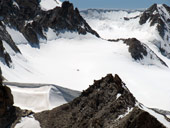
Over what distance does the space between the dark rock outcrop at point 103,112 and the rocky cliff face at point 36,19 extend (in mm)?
41224

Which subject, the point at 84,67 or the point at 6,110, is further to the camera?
the point at 84,67

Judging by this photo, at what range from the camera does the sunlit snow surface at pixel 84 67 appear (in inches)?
1815

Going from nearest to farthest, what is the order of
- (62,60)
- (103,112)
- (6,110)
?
1. (103,112)
2. (6,110)
3. (62,60)

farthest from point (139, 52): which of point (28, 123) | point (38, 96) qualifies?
point (28, 123)

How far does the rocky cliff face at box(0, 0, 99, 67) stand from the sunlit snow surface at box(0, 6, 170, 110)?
2.36m

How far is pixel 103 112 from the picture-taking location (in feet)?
62.2

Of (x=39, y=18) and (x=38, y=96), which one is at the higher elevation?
(x=39, y=18)

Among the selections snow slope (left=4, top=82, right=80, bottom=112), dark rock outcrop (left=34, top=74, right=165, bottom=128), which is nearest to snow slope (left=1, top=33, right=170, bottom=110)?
snow slope (left=4, top=82, right=80, bottom=112)

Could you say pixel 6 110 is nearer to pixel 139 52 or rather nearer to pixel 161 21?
pixel 139 52

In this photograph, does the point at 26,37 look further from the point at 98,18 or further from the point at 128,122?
the point at 98,18

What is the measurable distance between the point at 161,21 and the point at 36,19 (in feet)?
163

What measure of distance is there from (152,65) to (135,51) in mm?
5013

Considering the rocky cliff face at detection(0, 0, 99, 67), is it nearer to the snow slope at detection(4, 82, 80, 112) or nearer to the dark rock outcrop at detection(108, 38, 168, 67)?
the dark rock outcrop at detection(108, 38, 168, 67)

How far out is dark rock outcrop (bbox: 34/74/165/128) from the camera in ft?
51.3
